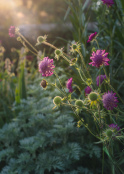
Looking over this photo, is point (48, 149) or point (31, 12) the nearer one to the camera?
point (48, 149)

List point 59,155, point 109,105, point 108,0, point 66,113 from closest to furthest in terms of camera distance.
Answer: point 109,105, point 108,0, point 59,155, point 66,113

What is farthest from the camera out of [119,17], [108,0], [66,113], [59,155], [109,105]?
[66,113]

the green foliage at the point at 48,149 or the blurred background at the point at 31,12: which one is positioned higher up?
the blurred background at the point at 31,12

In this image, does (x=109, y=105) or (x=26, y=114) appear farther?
(x=26, y=114)

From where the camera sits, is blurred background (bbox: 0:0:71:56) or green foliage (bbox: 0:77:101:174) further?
blurred background (bbox: 0:0:71:56)

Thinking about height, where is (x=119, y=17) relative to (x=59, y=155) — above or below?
above

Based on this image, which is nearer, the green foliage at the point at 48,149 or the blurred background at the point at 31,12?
the green foliage at the point at 48,149

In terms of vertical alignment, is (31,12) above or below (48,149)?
above

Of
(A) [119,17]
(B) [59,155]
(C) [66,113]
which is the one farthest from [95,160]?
(A) [119,17]

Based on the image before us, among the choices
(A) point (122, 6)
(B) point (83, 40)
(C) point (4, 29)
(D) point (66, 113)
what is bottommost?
(D) point (66, 113)

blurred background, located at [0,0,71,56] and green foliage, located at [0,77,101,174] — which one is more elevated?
blurred background, located at [0,0,71,56]

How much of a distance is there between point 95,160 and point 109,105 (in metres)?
0.83

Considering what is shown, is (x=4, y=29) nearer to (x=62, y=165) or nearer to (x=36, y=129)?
(x=36, y=129)

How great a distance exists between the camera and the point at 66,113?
183 cm
